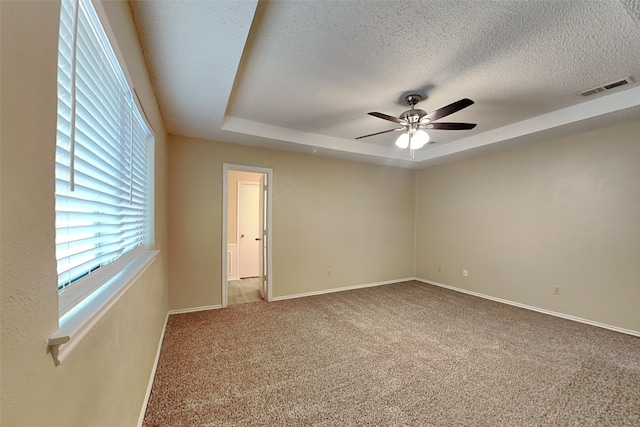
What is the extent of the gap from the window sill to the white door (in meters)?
4.51

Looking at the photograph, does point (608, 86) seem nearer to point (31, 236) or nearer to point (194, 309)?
point (31, 236)

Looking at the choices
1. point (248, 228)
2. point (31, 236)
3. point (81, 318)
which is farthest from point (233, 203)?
point (31, 236)

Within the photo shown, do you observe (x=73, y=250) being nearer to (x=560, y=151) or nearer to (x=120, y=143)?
(x=120, y=143)

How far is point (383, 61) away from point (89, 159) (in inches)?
81.7

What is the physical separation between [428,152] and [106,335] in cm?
488

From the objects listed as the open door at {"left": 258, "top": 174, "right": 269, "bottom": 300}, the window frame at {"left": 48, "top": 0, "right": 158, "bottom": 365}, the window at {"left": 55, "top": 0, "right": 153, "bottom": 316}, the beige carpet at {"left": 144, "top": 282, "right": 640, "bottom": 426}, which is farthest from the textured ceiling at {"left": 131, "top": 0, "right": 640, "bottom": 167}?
the beige carpet at {"left": 144, "top": 282, "right": 640, "bottom": 426}

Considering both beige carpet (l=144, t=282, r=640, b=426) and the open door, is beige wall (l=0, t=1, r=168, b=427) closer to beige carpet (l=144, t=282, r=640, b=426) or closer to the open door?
beige carpet (l=144, t=282, r=640, b=426)

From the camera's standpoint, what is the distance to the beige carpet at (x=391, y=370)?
5.87 ft

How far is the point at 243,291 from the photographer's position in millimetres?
4734

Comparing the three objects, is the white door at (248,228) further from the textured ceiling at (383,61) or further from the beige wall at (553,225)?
the beige wall at (553,225)

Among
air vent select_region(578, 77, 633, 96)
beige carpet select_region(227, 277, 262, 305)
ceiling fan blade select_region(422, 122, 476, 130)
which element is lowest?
beige carpet select_region(227, 277, 262, 305)

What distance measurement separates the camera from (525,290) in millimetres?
3914

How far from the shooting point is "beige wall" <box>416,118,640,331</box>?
122 inches

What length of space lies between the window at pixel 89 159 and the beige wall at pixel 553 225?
15.6ft
